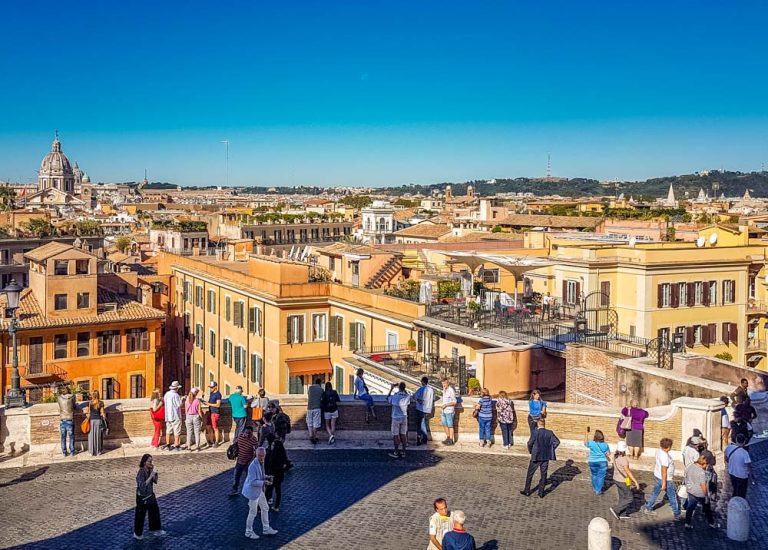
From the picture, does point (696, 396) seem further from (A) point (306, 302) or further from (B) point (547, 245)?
(B) point (547, 245)

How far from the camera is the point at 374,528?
10.9m

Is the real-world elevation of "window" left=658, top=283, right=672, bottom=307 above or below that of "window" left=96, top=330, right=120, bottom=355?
above

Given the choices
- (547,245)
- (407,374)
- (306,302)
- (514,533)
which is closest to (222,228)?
(547,245)

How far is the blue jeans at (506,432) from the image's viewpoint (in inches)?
551

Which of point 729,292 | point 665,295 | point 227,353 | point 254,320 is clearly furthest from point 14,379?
point 729,292

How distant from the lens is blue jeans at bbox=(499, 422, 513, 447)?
14001 mm

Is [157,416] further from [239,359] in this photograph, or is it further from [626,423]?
Result: [239,359]

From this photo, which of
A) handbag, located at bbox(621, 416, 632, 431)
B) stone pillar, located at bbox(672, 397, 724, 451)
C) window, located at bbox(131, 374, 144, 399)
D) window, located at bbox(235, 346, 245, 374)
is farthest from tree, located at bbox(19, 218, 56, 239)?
stone pillar, located at bbox(672, 397, 724, 451)

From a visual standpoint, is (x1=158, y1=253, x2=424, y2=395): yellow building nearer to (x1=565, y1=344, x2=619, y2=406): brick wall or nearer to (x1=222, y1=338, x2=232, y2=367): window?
(x1=222, y1=338, x2=232, y2=367): window

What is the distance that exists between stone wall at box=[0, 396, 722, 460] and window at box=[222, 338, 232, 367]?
21622 mm

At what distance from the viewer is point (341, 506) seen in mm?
11703

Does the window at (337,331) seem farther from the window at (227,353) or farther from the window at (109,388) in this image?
the window at (109,388)

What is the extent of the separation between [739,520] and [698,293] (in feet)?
67.2

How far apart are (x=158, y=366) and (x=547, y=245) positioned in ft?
64.5
